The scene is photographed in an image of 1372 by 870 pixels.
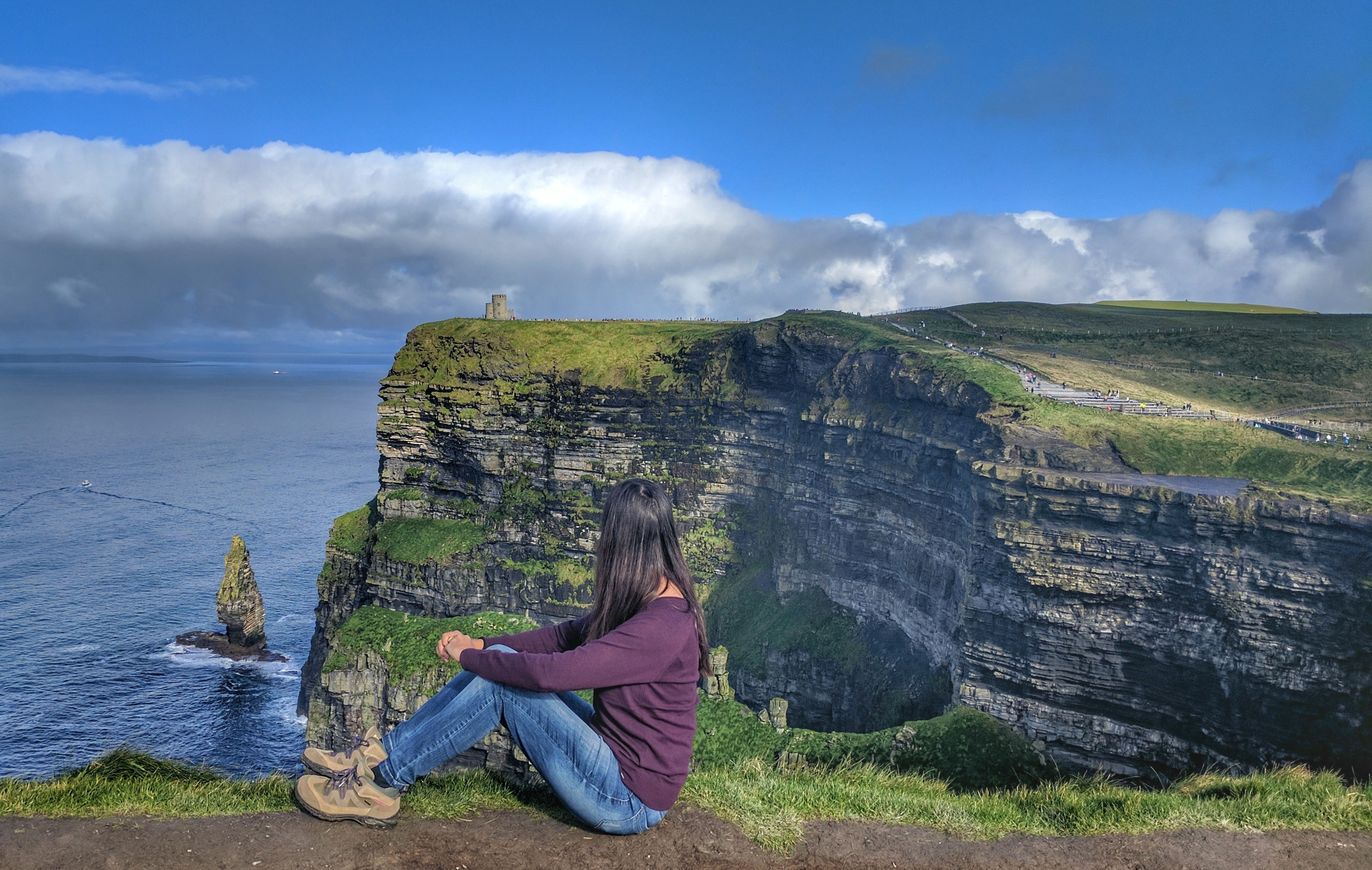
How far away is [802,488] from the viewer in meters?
46.5

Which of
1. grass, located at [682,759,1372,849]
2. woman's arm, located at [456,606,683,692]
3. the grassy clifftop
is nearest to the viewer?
woman's arm, located at [456,606,683,692]

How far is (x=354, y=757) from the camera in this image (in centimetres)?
671

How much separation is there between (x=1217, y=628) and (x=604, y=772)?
25.9 metres

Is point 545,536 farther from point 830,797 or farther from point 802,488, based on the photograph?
point 830,797

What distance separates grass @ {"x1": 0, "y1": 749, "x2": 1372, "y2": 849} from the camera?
A: 7160 millimetres

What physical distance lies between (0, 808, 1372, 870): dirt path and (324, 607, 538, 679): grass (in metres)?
20.9

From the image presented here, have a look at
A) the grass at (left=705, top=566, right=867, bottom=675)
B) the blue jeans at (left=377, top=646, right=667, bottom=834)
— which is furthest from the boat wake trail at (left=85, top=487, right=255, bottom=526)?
the blue jeans at (left=377, top=646, right=667, bottom=834)

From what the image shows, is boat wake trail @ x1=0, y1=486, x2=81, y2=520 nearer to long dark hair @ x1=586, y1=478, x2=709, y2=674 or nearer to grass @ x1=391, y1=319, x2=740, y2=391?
grass @ x1=391, y1=319, x2=740, y2=391

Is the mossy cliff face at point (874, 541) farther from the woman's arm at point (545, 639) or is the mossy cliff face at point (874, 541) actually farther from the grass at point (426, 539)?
the woman's arm at point (545, 639)

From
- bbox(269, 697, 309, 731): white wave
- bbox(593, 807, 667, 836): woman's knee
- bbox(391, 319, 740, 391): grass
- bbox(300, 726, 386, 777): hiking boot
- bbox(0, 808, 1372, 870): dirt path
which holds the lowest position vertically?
bbox(269, 697, 309, 731): white wave

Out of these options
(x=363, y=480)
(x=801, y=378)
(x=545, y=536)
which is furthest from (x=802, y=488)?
(x=363, y=480)

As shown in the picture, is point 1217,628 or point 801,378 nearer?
point 1217,628

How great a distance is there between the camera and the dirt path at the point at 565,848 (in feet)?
20.6

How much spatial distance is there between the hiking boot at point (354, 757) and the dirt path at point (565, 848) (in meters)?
0.45
